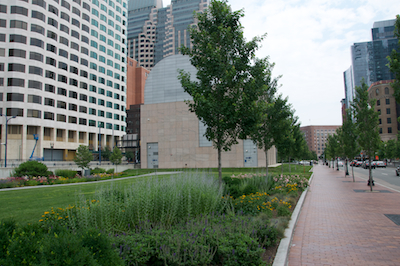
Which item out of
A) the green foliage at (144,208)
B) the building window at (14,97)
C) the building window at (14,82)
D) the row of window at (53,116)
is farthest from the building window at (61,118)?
the green foliage at (144,208)

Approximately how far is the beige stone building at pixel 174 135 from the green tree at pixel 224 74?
31904 millimetres

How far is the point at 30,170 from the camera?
23984 millimetres

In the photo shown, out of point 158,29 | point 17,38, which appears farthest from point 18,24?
point 158,29

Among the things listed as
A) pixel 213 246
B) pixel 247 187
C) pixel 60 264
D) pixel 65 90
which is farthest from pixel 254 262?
pixel 65 90

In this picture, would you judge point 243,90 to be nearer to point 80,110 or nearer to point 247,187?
point 247,187

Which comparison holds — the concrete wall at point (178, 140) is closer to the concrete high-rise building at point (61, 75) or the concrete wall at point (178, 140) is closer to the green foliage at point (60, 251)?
the concrete high-rise building at point (61, 75)

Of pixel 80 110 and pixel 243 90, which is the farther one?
pixel 80 110

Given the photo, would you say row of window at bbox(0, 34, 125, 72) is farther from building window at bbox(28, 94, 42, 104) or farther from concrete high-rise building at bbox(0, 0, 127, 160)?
building window at bbox(28, 94, 42, 104)

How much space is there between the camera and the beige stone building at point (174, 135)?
43094 millimetres

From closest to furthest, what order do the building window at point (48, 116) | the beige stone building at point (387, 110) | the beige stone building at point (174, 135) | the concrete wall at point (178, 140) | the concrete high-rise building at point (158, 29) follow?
the beige stone building at point (174, 135)
the concrete wall at point (178, 140)
the building window at point (48, 116)
the beige stone building at point (387, 110)
the concrete high-rise building at point (158, 29)

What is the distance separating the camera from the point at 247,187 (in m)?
11.1

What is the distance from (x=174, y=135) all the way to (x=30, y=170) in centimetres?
2415

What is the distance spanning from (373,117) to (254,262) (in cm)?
1833

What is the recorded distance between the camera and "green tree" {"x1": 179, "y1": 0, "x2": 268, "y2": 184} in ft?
34.1
